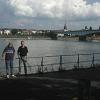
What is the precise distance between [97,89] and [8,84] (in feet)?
10.9

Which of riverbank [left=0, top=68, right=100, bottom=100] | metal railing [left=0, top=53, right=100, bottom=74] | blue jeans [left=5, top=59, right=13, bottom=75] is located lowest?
metal railing [left=0, top=53, right=100, bottom=74]

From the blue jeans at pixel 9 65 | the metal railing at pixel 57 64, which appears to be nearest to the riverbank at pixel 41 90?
the blue jeans at pixel 9 65

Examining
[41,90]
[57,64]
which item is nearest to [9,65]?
[41,90]

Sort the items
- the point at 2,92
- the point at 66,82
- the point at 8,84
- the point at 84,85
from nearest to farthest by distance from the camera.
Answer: the point at 84,85 < the point at 2,92 < the point at 8,84 < the point at 66,82

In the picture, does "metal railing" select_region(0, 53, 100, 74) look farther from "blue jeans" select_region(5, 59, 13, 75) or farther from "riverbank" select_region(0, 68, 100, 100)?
"riverbank" select_region(0, 68, 100, 100)

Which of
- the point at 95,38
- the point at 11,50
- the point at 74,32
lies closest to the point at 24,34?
the point at 95,38

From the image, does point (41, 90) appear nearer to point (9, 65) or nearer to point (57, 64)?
point (9, 65)

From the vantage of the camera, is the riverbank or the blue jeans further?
the blue jeans

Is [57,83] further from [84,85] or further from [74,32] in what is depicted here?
[74,32]

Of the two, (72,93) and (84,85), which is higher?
(84,85)

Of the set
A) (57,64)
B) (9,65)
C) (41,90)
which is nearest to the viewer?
(41,90)

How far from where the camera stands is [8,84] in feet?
43.4

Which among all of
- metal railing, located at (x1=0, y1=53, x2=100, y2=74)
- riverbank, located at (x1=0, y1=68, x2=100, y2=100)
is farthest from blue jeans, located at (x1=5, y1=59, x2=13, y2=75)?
riverbank, located at (x1=0, y1=68, x2=100, y2=100)

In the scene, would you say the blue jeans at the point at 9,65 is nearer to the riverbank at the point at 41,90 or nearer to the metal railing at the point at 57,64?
the metal railing at the point at 57,64
